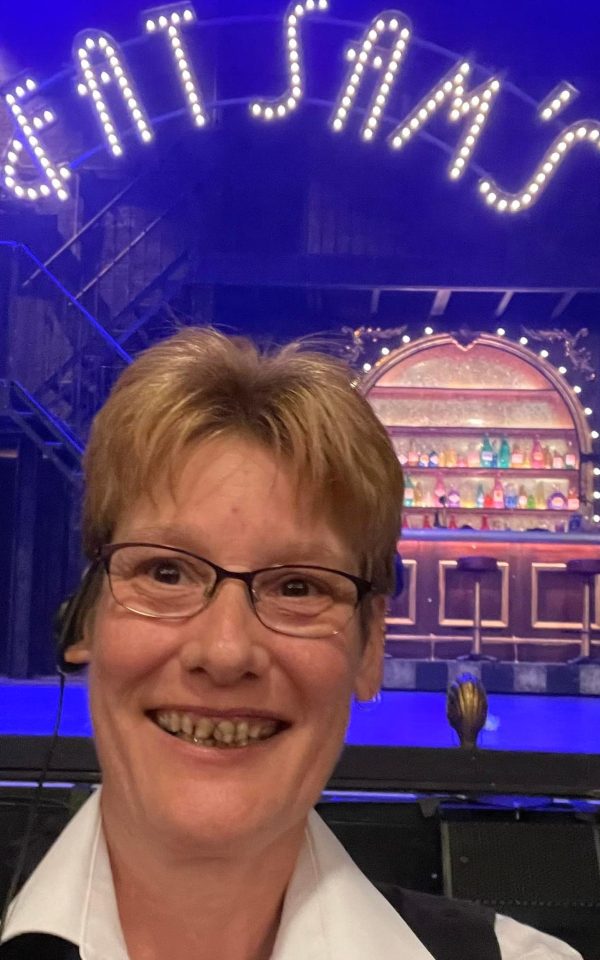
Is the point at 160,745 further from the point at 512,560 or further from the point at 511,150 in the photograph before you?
the point at 511,150

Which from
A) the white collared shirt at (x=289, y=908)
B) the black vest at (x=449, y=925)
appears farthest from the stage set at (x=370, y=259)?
the white collared shirt at (x=289, y=908)

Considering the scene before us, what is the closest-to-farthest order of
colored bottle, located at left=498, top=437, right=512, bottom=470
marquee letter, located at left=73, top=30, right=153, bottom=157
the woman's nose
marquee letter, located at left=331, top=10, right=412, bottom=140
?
1. the woman's nose
2. marquee letter, located at left=331, top=10, right=412, bottom=140
3. marquee letter, located at left=73, top=30, right=153, bottom=157
4. colored bottle, located at left=498, top=437, right=512, bottom=470

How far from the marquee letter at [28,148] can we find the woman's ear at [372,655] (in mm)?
4860

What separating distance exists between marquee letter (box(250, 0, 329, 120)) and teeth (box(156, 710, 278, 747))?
504 centimetres

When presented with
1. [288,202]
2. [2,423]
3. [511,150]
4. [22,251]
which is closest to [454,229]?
[511,150]

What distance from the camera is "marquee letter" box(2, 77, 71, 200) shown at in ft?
17.1

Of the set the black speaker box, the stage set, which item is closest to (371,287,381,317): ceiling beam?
the stage set

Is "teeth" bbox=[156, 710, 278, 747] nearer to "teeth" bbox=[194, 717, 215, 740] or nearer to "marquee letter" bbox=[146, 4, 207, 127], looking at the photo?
"teeth" bbox=[194, 717, 215, 740]

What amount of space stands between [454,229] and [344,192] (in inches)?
33.7

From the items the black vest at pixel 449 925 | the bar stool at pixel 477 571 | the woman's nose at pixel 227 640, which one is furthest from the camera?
the bar stool at pixel 477 571

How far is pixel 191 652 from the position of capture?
79cm

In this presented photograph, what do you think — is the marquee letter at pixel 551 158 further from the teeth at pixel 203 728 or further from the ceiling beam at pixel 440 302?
the teeth at pixel 203 728

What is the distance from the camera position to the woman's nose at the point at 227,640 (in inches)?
30.8

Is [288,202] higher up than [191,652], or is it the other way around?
[288,202]
